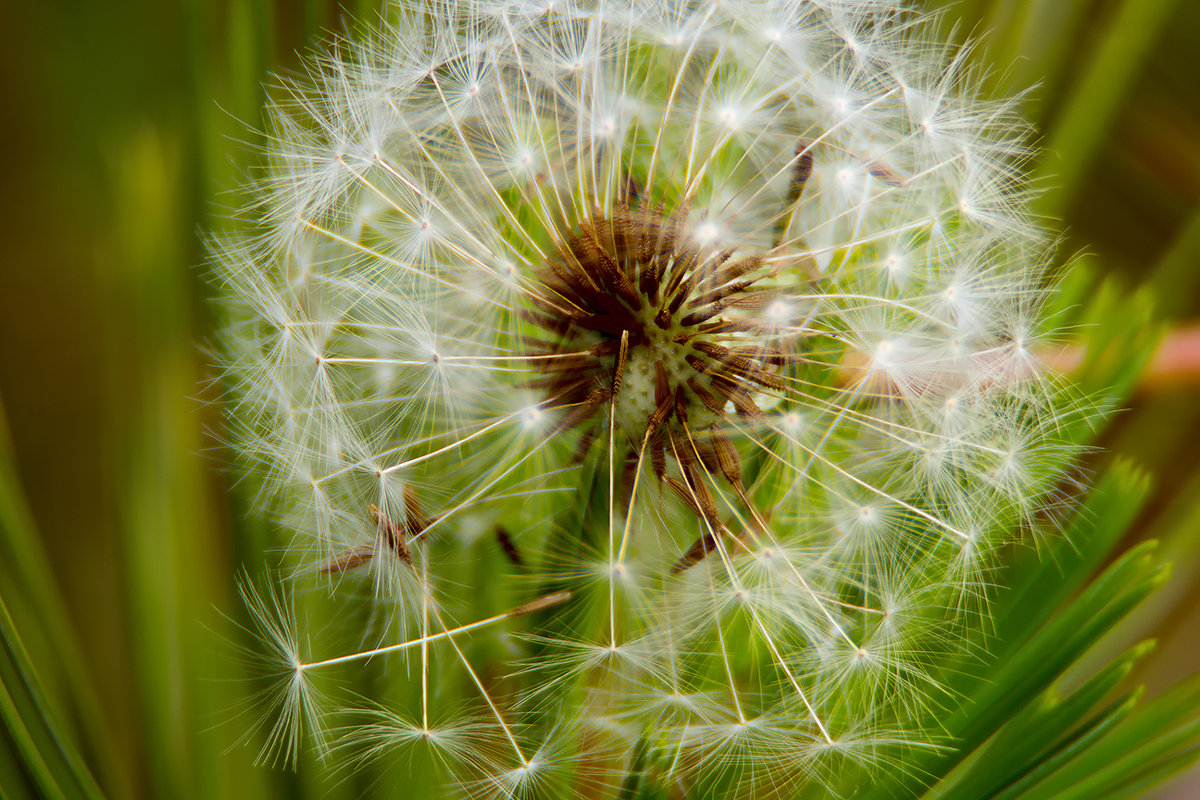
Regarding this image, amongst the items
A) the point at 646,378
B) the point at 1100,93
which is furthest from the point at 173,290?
the point at 1100,93

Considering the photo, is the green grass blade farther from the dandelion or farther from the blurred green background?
the dandelion

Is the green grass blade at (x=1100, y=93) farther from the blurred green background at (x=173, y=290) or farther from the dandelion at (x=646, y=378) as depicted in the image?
the dandelion at (x=646, y=378)

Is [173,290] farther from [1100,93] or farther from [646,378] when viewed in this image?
[1100,93]

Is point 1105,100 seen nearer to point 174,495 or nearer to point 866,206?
point 866,206

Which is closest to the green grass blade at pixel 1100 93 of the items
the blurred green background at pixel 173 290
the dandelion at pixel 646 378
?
the blurred green background at pixel 173 290

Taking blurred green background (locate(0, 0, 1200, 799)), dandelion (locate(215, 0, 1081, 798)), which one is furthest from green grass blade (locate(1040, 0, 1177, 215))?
dandelion (locate(215, 0, 1081, 798))

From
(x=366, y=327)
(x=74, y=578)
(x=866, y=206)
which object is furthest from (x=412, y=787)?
(x=74, y=578)
